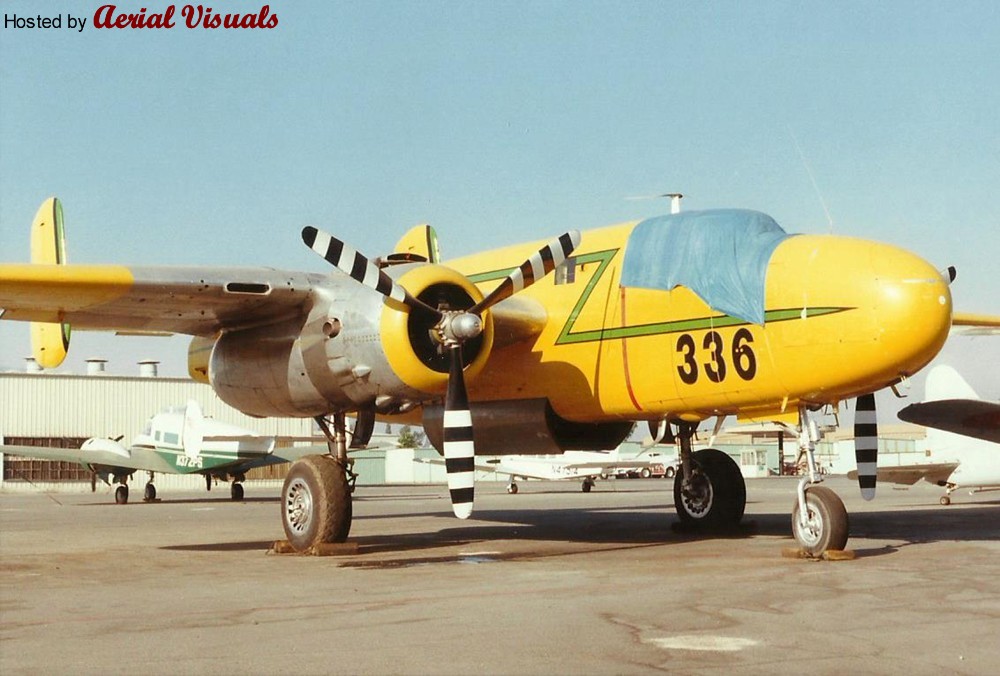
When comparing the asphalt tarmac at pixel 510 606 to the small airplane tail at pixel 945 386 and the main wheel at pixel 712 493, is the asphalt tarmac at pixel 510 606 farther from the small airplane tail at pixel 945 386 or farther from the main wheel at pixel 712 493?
the small airplane tail at pixel 945 386

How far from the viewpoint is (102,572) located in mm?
12727

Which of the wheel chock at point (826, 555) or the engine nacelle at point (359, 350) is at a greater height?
the engine nacelle at point (359, 350)

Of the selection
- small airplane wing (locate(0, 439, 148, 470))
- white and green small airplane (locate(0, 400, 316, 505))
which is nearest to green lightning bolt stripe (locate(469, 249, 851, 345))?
white and green small airplane (locate(0, 400, 316, 505))

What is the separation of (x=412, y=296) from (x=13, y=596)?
5.87m

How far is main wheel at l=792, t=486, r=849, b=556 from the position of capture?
1261 centimetres

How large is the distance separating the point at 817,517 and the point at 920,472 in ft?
53.8

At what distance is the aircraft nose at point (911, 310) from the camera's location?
1213cm

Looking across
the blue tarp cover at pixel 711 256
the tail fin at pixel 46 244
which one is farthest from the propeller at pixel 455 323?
the tail fin at pixel 46 244

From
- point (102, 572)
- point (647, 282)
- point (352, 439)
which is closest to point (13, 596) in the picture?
point (102, 572)

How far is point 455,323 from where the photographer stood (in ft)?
44.4

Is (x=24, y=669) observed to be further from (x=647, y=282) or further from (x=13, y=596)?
(x=647, y=282)

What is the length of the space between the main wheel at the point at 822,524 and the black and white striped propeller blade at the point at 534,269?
14.8ft

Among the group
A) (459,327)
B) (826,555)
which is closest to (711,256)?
(459,327)

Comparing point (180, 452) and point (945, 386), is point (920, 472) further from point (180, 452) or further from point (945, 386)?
point (180, 452)
